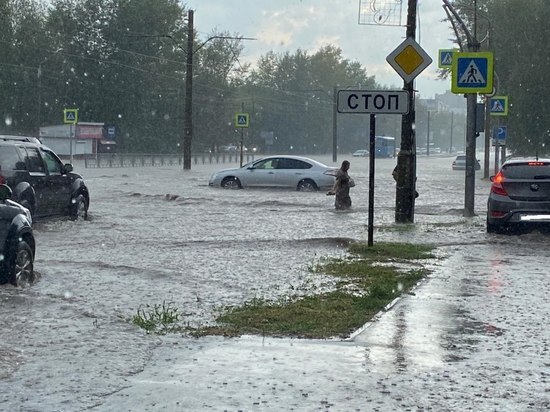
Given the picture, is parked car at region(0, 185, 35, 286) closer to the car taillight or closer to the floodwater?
the floodwater

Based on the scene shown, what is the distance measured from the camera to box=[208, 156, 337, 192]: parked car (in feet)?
122

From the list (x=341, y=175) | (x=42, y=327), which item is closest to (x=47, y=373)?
(x=42, y=327)

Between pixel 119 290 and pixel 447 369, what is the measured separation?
17.2 ft

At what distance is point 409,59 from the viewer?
738 inches

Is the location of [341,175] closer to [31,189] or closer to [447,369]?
[31,189]

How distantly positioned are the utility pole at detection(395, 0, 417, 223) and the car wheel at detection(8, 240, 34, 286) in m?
10.4

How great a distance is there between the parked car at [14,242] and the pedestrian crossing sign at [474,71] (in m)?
12.5

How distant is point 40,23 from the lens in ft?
323

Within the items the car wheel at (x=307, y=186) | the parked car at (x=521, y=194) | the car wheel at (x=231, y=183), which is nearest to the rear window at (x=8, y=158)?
the parked car at (x=521, y=194)

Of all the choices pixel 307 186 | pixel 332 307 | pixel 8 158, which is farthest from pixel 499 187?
pixel 307 186

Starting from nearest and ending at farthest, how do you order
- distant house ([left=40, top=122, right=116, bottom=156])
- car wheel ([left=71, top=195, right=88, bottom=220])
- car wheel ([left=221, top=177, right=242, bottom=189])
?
car wheel ([left=71, top=195, right=88, bottom=220]), car wheel ([left=221, top=177, right=242, bottom=189]), distant house ([left=40, top=122, right=116, bottom=156])

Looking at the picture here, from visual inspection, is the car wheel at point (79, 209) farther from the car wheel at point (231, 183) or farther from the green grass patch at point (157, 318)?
the car wheel at point (231, 183)

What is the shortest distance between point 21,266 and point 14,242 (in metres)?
0.39

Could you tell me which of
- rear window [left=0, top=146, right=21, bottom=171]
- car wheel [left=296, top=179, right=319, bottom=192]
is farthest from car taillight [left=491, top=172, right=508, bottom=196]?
car wheel [left=296, top=179, right=319, bottom=192]
